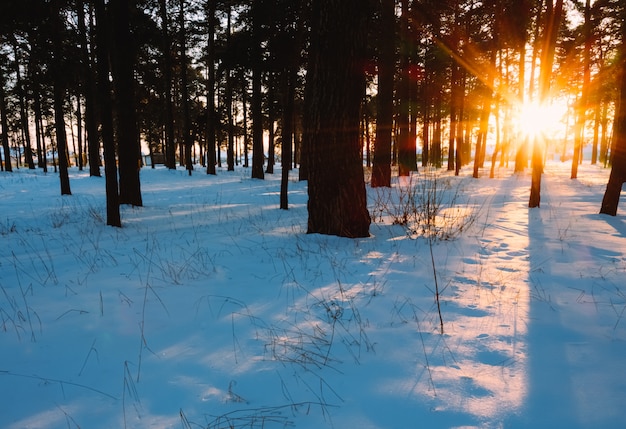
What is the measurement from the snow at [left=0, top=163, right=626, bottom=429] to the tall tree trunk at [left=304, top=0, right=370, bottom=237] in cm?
45

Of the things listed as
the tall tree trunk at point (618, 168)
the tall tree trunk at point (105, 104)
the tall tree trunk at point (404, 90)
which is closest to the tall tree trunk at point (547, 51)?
the tall tree trunk at point (618, 168)

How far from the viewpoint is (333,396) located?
70.1 inches

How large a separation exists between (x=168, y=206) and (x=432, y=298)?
8.03m

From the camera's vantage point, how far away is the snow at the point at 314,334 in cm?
169

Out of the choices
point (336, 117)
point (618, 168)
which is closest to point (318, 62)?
point (336, 117)

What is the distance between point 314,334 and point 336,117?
3.53m

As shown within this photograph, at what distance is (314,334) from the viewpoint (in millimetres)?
2406

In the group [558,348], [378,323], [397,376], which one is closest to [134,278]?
[378,323]

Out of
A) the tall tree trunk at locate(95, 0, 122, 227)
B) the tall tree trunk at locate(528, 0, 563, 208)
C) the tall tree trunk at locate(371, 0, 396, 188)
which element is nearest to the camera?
the tall tree trunk at locate(95, 0, 122, 227)

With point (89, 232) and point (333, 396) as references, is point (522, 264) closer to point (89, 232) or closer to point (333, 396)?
point (333, 396)

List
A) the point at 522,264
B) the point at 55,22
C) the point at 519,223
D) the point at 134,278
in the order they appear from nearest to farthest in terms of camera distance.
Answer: the point at 134,278
the point at 522,264
the point at 519,223
the point at 55,22

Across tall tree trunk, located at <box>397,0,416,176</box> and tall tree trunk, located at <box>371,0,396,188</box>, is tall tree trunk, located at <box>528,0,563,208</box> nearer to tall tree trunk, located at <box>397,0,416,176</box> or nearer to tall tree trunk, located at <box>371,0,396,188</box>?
tall tree trunk, located at <box>371,0,396,188</box>

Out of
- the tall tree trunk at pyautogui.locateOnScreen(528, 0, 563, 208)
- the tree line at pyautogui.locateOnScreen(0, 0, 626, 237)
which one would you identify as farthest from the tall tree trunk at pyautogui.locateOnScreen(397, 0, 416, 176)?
the tall tree trunk at pyautogui.locateOnScreen(528, 0, 563, 208)

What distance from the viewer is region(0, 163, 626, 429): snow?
5.53 ft
